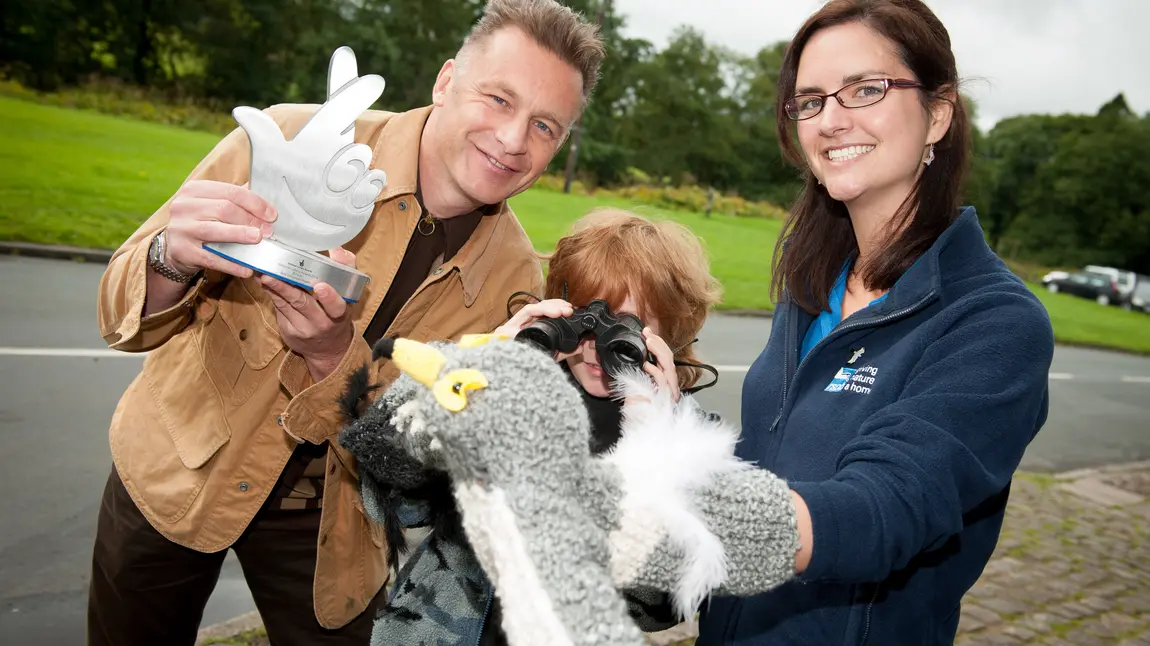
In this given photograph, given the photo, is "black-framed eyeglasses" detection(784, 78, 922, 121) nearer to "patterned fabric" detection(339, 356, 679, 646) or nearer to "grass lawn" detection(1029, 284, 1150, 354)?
"patterned fabric" detection(339, 356, 679, 646)

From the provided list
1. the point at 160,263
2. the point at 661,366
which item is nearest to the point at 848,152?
the point at 661,366

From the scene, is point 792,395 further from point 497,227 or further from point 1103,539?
point 1103,539

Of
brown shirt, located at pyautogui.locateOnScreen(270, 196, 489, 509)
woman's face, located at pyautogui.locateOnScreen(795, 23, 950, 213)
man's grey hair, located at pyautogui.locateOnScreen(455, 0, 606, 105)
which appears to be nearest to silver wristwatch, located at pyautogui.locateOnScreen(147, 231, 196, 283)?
brown shirt, located at pyautogui.locateOnScreen(270, 196, 489, 509)

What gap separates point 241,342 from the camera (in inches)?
91.4

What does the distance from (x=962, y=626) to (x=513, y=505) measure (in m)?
4.50

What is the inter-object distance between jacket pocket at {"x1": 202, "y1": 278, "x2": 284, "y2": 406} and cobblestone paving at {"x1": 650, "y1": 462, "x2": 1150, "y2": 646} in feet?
8.33

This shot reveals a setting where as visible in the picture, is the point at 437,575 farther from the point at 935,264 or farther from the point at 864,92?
the point at 864,92

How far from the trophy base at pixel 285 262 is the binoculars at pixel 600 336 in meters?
0.43

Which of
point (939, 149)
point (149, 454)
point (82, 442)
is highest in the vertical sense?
point (939, 149)

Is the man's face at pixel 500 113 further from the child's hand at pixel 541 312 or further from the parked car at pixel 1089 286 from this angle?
the parked car at pixel 1089 286

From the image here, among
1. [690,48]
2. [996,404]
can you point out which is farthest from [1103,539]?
[690,48]

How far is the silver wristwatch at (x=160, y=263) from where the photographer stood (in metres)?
2.01

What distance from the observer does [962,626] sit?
4637 millimetres

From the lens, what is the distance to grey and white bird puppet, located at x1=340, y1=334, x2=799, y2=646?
0.99 metres
